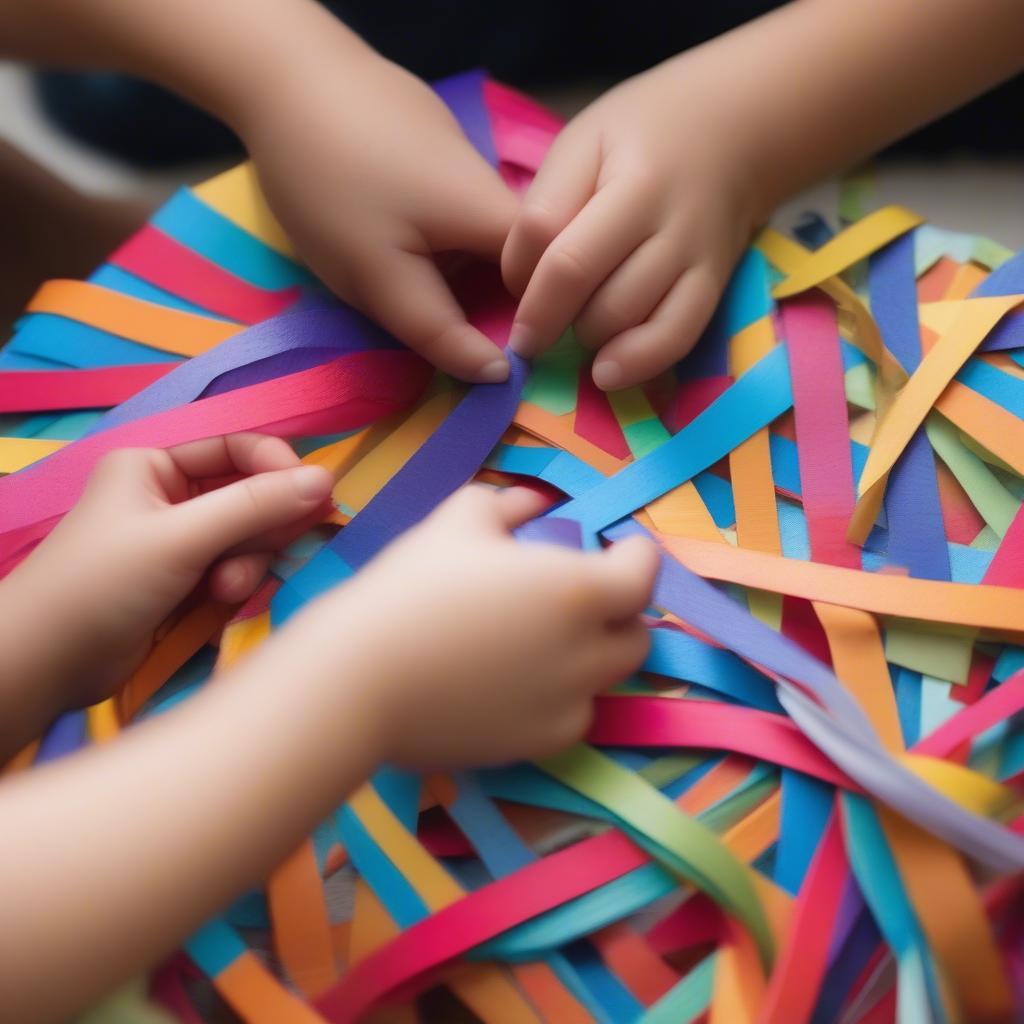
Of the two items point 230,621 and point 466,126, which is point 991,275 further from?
point 230,621

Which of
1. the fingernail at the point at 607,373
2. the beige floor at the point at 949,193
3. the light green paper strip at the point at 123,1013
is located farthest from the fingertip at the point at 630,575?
the beige floor at the point at 949,193

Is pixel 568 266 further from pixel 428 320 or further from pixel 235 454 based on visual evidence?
pixel 235 454

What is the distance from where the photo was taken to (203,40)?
1.68 ft

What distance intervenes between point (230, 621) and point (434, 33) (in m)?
0.47

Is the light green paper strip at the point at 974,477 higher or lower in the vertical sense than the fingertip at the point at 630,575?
lower

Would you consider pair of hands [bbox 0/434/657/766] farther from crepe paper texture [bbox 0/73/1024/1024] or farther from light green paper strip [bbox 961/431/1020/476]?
light green paper strip [bbox 961/431/1020/476]

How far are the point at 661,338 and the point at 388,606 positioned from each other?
204 mm

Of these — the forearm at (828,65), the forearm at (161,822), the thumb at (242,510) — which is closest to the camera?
the forearm at (161,822)

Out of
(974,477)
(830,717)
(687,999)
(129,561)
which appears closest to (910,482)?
(974,477)

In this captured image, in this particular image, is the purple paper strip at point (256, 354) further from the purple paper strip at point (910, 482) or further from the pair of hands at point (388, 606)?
the purple paper strip at point (910, 482)

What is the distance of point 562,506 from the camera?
44 centimetres

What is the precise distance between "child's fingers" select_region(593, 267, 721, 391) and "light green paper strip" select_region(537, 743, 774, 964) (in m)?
0.18

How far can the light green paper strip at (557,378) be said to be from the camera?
18.9 inches

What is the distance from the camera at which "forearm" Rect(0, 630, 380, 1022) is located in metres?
0.30
